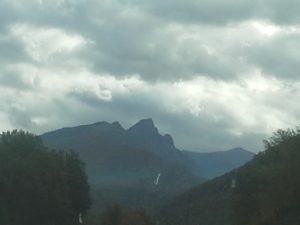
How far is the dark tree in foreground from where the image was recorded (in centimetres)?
7131

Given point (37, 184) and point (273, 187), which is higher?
point (37, 184)

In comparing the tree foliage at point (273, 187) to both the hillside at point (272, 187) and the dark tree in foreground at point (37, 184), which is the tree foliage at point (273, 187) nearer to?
the hillside at point (272, 187)

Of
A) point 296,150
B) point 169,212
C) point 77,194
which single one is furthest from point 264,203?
point 169,212

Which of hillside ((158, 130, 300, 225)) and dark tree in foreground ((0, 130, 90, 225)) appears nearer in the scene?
hillside ((158, 130, 300, 225))

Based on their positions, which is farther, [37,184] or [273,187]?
[37,184]

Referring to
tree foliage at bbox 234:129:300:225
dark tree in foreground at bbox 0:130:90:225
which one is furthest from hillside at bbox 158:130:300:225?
dark tree in foreground at bbox 0:130:90:225

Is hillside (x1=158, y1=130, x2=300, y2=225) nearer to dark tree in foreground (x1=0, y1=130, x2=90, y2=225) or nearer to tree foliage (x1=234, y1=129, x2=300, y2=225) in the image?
tree foliage (x1=234, y1=129, x2=300, y2=225)

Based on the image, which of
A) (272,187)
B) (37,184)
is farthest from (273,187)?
(37,184)

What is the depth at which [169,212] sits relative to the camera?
501ft

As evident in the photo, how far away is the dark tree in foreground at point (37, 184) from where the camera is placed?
234 ft

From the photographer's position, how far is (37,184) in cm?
7250

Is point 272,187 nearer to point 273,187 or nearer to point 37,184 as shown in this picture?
point 273,187

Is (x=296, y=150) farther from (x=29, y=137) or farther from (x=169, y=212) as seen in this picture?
(x=169, y=212)

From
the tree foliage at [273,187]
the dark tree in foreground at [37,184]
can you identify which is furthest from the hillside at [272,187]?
the dark tree in foreground at [37,184]
